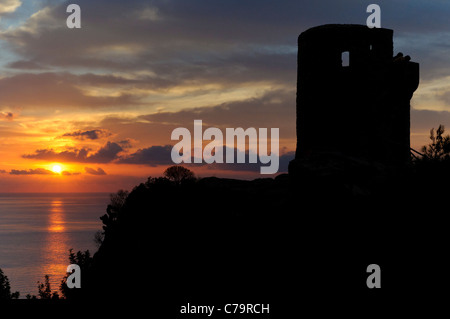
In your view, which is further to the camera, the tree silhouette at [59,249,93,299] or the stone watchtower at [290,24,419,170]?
the tree silhouette at [59,249,93,299]

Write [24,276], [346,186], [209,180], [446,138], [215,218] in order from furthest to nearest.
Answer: [24,276]
[446,138]
[209,180]
[215,218]
[346,186]

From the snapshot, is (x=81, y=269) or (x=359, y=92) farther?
(x=81, y=269)

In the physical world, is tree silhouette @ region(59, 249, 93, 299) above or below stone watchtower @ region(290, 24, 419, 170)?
below

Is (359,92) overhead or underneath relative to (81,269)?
overhead

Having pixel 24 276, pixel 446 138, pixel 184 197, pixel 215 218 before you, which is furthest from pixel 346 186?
pixel 24 276

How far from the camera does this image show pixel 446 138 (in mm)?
28844

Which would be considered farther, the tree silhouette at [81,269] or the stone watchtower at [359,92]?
the tree silhouette at [81,269]

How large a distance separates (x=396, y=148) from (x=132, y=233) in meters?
12.9

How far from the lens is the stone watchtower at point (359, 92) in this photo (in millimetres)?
24391

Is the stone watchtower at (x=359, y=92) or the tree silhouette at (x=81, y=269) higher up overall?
the stone watchtower at (x=359, y=92)

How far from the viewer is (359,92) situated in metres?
24.4

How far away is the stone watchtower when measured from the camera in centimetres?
2439
